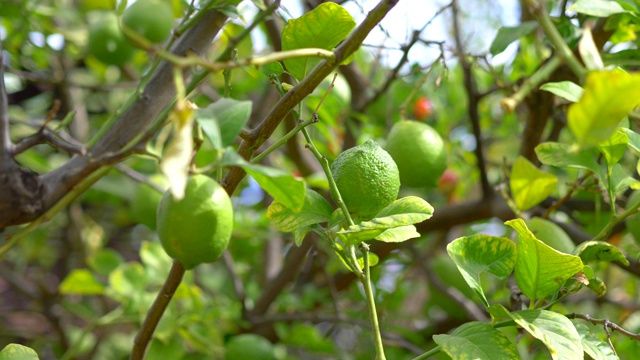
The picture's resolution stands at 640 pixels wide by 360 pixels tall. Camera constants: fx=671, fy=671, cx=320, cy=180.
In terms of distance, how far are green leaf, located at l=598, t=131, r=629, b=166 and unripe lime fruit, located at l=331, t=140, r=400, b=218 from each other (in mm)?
270

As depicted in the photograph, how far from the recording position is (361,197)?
770 mm

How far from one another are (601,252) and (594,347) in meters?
0.16

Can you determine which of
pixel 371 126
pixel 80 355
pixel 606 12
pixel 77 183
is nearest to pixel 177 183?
pixel 77 183

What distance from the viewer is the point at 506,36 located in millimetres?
1167

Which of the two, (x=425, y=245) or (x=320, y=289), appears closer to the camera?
(x=320, y=289)

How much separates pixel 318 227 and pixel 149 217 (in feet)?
2.62

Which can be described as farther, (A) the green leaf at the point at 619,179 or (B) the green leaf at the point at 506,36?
(B) the green leaf at the point at 506,36

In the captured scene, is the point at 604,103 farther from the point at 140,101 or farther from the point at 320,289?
the point at 320,289

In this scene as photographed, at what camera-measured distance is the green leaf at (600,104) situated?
452mm

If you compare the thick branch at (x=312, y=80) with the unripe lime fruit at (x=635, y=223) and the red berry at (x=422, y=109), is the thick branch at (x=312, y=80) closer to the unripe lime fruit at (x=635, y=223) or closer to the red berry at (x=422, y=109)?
the unripe lime fruit at (x=635, y=223)

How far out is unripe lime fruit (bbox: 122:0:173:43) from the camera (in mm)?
1406

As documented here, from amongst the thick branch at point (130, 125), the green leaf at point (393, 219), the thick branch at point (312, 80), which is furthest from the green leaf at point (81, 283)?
the green leaf at point (393, 219)

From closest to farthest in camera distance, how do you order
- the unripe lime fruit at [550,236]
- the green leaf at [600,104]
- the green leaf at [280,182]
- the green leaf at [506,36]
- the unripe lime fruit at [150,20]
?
1. the green leaf at [600,104]
2. the green leaf at [280,182]
3. the unripe lime fruit at [550,236]
4. the green leaf at [506,36]
5. the unripe lime fruit at [150,20]

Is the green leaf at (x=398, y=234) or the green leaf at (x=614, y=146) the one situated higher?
the green leaf at (x=614, y=146)
